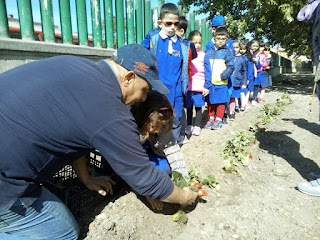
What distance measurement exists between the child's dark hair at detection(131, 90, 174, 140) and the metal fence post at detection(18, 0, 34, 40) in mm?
1996

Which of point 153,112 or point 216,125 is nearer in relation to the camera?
point 153,112

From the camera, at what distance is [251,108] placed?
7.24 metres

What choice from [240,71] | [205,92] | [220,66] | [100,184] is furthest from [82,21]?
[240,71]

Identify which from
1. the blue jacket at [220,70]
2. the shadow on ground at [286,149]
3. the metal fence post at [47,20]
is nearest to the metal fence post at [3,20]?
the metal fence post at [47,20]

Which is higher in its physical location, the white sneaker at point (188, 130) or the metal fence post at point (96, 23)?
Answer: the metal fence post at point (96, 23)

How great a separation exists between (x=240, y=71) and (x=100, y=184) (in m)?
4.83

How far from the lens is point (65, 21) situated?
3549mm

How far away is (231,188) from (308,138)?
2426 mm

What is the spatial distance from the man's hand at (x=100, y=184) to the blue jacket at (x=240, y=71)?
4429mm

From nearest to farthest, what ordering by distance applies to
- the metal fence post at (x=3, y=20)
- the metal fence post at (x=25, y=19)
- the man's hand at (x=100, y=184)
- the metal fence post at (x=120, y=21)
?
the man's hand at (x=100, y=184) → the metal fence post at (x=3, y=20) → the metal fence post at (x=25, y=19) → the metal fence post at (x=120, y=21)

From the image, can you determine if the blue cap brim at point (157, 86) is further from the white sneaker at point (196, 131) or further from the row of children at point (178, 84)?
the white sneaker at point (196, 131)

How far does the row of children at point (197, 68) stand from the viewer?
3.44 metres

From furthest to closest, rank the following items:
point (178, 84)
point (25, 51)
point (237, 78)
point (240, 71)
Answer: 1. point (240, 71)
2. point (237, 78)
3. point (178, 84)
4. point (25, 51)

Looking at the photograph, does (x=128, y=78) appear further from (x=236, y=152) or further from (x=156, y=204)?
(x=236, y=152)
